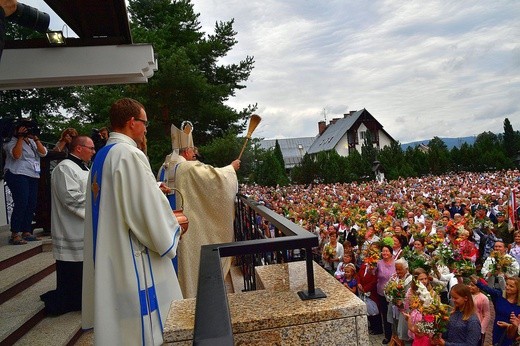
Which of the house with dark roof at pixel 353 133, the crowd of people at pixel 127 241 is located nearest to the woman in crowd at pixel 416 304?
the crowd of people at pixel 127 241

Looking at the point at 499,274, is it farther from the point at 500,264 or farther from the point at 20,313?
the point at 20,313

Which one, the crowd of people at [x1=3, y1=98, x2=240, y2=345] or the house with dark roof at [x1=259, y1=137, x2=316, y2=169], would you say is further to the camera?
the house with dark roof at [x1=259, y1=137, x2=316, y2=169]

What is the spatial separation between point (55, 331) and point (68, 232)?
35.6 inches

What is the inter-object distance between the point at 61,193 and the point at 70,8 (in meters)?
2.53

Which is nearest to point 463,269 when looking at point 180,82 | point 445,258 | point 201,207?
point 445,258

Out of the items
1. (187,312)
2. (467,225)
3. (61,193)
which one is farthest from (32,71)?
(467,225)

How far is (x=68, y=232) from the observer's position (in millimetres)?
4145

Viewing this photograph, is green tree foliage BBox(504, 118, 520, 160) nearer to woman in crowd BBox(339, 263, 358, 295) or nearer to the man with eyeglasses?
woman in crowd BBox(339, 263, 358, 295)

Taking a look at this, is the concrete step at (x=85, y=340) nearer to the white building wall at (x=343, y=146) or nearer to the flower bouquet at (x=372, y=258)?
the flower bouquet at (x=372, y=258)

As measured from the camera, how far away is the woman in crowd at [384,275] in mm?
7762

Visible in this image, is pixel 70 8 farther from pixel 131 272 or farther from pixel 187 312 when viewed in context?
pixel 187 312

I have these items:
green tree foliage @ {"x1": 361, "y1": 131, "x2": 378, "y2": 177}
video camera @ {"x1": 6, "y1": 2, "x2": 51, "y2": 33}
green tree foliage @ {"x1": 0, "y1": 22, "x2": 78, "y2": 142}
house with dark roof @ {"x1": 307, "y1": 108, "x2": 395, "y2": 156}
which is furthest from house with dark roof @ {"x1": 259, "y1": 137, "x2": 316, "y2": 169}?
video camera @ {"x1": 6, "y1": 2, "x2": 51, "y2": 33}

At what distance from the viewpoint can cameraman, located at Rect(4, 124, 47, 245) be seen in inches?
218

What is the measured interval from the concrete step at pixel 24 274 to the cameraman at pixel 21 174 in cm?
52
